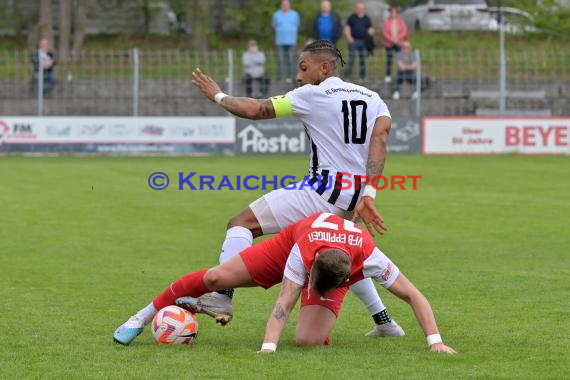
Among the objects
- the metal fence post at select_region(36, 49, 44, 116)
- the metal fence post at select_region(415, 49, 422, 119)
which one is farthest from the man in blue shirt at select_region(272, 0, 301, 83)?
the metal fence post at select_region(36, 49, 44, 116)

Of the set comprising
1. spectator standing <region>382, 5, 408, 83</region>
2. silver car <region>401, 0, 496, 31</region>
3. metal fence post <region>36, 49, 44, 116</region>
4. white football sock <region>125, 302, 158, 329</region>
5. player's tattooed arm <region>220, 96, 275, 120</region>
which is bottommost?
white football sock <region>125, 302, 158, 329</region>

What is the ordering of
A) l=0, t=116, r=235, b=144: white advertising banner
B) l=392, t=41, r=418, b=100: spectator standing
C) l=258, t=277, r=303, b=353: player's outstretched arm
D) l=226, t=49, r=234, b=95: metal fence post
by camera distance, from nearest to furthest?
1. l=258, t=277, r=303, b=353: player's outstretched arm
2. l=0, t=116, r=235, b=144: white advertising banner
3. l=226, t=49, r=234, b=95: metal fence post
4. l=392, t=41, r=418, b=100: spectator standing

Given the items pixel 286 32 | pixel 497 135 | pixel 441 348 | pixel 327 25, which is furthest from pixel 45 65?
pixel 441 348

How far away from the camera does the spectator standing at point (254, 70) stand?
31.3 metres

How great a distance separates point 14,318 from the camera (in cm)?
900

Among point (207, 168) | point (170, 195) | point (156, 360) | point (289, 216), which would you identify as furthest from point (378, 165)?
point (207, 168)

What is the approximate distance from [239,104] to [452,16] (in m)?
38.0

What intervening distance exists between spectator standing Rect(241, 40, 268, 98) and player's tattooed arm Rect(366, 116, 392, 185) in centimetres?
2288

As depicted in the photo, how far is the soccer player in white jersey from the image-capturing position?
840cm

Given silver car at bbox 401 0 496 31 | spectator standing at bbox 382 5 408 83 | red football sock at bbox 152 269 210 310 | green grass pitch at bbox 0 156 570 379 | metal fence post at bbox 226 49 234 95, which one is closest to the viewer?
green grass pitch at bbox 0 156 570 379

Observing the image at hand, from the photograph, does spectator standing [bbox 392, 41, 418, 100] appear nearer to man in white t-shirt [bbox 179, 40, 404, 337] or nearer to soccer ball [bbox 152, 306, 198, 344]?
man in white t-shirt [bbox 179, 40, 404, 337]

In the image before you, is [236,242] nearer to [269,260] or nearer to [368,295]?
[269,260]

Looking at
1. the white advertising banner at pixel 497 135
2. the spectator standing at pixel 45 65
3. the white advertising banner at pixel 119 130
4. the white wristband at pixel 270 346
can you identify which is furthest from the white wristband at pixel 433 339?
the spectator standing at pixel 45 65

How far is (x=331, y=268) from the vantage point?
7.48 metres
